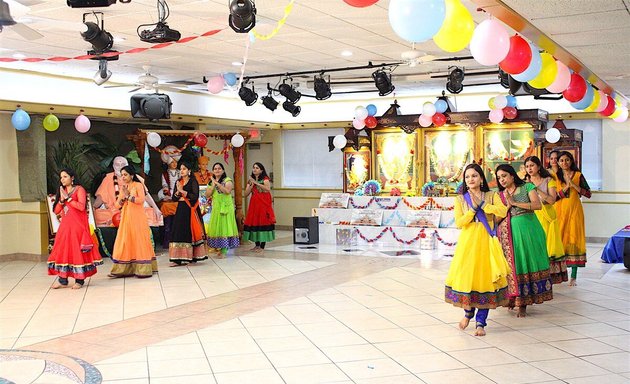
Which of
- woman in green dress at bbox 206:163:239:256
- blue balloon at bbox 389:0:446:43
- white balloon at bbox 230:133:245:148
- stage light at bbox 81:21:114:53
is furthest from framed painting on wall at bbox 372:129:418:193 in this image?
blue balloon at bbox 389:0:446:43

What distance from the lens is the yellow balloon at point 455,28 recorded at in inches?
216

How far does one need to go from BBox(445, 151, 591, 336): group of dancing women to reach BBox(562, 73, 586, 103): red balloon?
1621 millimetres

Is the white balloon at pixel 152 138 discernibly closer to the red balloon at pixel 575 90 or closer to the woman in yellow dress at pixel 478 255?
the red balloon at pixel 575 90

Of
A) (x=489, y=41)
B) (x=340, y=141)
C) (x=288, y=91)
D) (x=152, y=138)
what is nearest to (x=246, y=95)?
(x=288, y=91)

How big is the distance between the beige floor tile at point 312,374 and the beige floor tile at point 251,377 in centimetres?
7

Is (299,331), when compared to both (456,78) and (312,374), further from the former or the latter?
(456,78)

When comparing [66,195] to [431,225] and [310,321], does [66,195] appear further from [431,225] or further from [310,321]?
[431,225]

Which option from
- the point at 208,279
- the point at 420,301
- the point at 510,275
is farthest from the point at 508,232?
the point at 208,279

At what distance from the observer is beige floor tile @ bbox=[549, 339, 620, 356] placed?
615 cm

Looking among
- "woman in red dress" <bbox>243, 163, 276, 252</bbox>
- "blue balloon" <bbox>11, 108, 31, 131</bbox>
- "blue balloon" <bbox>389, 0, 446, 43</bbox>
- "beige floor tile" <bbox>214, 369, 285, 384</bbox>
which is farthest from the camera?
"woman in red dress" <bbox>243, 163, 276, 252</bbox>

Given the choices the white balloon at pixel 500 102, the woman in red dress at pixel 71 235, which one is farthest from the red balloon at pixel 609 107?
the woman in red dress at pixel 71 235

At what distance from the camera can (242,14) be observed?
6281 mm

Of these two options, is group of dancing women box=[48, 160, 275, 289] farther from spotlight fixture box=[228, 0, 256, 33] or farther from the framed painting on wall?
spotlight fixture box=[228, 0, 256, 33]

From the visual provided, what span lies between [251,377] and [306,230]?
28.3ft
